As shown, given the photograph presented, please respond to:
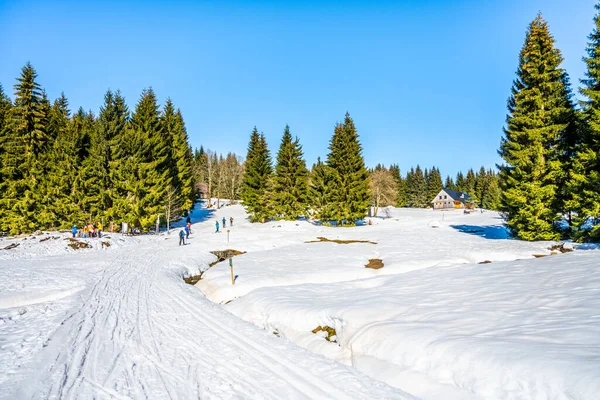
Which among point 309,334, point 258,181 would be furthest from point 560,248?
point 258,181

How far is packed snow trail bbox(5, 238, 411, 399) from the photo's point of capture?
212 inches

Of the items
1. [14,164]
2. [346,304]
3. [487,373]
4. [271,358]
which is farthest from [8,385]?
[14,164]

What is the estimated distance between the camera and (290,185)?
146 ft

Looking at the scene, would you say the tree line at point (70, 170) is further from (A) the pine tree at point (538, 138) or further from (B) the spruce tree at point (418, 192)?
(B) the spruce tree at point (418, 192)

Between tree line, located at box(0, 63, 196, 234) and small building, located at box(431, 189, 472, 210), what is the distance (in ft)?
263

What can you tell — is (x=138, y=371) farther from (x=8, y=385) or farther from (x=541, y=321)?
(x=541, y=321)

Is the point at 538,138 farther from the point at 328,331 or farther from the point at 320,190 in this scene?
the point at 320,190

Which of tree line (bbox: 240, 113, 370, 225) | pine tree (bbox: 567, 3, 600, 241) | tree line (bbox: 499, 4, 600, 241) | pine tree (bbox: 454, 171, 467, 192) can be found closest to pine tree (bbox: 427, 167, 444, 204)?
pine tree (bbox: 454, 171, 467, 192)

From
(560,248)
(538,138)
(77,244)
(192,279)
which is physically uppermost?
(538,138)

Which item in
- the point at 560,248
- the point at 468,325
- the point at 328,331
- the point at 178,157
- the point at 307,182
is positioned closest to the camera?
the point at 468,325

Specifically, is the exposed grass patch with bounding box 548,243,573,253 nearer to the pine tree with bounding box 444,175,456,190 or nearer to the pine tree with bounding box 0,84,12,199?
the pine tree with bounding box 0,84,12,199

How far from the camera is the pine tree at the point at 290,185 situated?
145 ft

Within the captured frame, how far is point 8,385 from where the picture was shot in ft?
18.4

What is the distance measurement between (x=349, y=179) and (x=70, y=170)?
106ft
